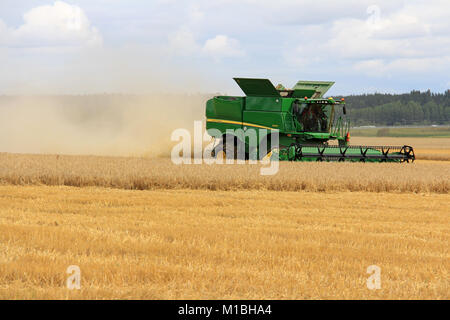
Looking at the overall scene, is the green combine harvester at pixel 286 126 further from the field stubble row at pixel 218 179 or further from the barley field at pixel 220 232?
the field stubble row at pixel 218 179

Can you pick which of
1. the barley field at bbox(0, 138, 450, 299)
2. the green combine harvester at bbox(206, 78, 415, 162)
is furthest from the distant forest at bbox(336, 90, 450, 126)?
the barley field at bbox(0, 138, 450, 299)

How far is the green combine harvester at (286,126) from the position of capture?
71.2 ft

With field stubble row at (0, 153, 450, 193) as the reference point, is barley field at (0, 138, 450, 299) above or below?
below

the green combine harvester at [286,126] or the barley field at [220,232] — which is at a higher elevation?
the green combine harvester at [286,126]

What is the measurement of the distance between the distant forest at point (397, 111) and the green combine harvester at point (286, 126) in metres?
101

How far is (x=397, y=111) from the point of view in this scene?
13312 centimetres

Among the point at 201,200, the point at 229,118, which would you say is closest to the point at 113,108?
the point at 229,118

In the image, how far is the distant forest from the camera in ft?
429

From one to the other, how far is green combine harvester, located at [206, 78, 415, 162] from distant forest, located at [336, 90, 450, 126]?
10069 cm

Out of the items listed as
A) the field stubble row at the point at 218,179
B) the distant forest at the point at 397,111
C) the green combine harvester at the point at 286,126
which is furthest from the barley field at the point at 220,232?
the distant forest at the point at 397,111

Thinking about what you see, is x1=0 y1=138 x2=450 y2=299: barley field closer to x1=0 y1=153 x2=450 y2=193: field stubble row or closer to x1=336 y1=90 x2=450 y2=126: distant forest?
x1=0 y1=153 x2=450 y2=193: field stubble row

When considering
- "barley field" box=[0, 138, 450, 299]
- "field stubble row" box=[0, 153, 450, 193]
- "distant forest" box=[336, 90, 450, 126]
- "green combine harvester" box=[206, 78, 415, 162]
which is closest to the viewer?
"barley field" box=[0, 138, 450, 299]
